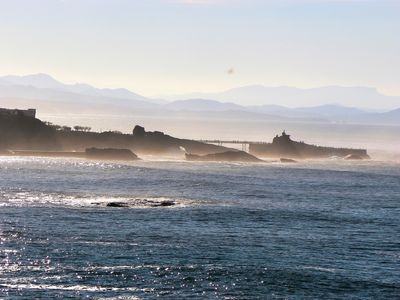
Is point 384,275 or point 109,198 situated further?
point 109,198

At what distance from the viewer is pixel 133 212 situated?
91500mm

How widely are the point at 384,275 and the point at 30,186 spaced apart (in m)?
70.4

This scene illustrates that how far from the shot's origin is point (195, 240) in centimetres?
7381

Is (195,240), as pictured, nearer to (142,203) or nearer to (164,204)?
(164,204)

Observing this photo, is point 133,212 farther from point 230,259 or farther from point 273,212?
point 230,259

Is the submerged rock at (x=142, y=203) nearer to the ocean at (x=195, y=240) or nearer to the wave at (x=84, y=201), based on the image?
the wave at (x=84, y=201)

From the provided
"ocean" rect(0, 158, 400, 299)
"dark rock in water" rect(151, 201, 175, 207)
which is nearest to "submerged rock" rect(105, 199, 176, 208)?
"dark rock in water" rect(151, 201, 175, 207)

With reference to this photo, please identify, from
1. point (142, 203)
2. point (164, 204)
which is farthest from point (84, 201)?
point (164, 204)

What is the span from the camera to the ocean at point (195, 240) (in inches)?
2208

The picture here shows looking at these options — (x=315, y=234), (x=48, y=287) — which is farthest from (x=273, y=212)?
(x=48, y=287)

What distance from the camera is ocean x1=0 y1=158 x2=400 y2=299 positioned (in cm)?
5609

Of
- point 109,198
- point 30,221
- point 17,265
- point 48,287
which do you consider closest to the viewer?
point 48,287

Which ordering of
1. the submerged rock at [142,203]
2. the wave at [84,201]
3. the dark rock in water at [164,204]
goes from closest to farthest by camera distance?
the wave at [84,201], the submerged rock at [142,203], the dark rock in water at [164,204]

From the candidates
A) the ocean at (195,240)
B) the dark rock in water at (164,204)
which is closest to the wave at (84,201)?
the dark rock in water at (164,204)
